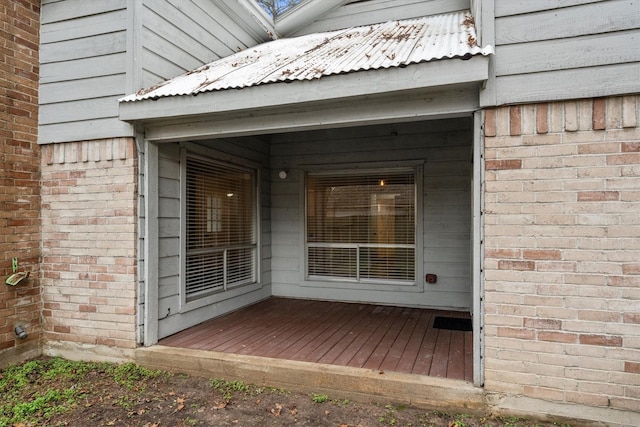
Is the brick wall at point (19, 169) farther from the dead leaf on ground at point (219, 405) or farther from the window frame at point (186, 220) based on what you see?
the dead leaf on ground at point (219, 405)

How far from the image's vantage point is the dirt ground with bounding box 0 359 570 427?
270 centimetres

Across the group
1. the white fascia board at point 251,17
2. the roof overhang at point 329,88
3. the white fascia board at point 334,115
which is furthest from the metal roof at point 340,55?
the white fascia board at point 251,17

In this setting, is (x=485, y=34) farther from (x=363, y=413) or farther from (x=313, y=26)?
(x=313, y=26)

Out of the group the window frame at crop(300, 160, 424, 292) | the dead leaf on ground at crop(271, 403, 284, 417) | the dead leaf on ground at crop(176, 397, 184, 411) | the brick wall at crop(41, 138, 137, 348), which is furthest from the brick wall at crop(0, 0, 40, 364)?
the window frame at crop(300, 160, 424, 292)

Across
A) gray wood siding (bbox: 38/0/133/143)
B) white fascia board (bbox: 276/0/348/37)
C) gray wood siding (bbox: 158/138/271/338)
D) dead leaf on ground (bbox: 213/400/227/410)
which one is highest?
white fascia board (bbox: 276/0/348/37)

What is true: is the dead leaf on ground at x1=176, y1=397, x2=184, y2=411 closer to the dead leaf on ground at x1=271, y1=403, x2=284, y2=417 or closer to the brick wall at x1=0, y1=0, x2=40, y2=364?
the dead leaf on ground at x1=271, y1=403, x2=284, y2=417

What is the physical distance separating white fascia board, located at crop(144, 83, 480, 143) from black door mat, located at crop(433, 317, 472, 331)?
255 centimetres

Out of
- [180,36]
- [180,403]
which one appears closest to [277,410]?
[180,403]

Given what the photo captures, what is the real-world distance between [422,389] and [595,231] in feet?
5.37

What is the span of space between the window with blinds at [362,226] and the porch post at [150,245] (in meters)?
2.65

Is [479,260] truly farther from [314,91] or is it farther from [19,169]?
[19,169]

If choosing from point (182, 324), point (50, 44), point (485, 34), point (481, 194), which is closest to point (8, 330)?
point (182, 324)

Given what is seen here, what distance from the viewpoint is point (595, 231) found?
247 centimetres

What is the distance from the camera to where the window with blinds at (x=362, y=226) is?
5414 millimetres
